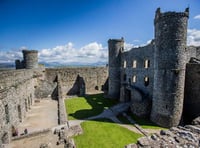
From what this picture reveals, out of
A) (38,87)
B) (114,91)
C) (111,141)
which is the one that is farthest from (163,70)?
(38,87)

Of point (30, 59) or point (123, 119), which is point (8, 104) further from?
point (30, 59)

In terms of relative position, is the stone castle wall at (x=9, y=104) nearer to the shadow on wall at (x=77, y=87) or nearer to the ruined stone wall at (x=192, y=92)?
the shadow on wall at (x=77, y=87)

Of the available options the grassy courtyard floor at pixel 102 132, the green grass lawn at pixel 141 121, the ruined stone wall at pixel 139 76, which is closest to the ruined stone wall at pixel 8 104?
the grassy courtyard floor at pixel 102 132

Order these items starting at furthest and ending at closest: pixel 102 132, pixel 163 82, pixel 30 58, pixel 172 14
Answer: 1. pixel 30 58
2. pixel 163 82
3. pixel 102 132
4. pixel 172 14

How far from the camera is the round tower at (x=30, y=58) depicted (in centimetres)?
2398

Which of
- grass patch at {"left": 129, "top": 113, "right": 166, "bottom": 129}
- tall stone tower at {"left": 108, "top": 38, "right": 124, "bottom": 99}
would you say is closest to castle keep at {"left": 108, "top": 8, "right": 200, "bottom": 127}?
grass patch at {"left": 129, "top": 113, "right": 166, "bottom": 129}

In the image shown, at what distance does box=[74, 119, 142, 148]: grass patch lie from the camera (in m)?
10.2

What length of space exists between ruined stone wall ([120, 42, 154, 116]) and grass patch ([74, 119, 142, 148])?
13.0 ft

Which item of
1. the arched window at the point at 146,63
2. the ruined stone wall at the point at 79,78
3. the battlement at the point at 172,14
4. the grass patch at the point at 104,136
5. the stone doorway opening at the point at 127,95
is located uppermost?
the battlement at the point at 172,14

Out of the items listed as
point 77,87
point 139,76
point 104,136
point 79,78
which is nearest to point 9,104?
point 104,136

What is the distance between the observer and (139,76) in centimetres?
1919

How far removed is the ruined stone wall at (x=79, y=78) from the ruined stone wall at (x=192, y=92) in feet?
54.4

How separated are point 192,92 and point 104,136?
9.49m

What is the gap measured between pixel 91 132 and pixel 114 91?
476 inches
